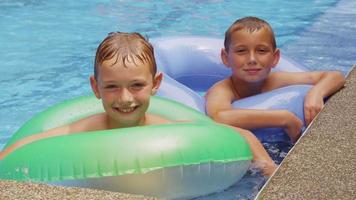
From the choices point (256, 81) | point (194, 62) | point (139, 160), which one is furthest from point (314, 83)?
point (139, 160)

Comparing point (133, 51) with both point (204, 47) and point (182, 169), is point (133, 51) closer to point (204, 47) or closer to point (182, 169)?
point (182, 169)

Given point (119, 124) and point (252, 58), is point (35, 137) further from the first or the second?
point (252, 58)

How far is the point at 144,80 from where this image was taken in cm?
309

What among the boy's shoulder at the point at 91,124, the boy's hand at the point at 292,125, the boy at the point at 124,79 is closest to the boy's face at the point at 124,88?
the boy at the point at 124,79

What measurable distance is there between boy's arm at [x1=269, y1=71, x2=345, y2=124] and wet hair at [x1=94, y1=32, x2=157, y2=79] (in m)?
1.13

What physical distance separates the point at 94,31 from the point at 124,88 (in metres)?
4.92

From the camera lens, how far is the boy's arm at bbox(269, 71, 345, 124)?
12.8 feet

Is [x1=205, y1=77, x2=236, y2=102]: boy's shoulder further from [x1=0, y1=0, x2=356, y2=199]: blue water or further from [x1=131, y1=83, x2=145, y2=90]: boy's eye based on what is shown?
[x1=0, y1=0, x2=356, y2=199]: blue water

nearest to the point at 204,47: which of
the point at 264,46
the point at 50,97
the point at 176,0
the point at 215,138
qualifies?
the point at 264,46

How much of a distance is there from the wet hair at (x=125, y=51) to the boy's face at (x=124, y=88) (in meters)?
0.02

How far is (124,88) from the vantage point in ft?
10.1

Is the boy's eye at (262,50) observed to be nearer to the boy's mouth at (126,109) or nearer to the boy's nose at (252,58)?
the boy's nose at (252,58)

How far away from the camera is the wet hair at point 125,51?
10.1 ft

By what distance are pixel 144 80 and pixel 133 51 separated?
0.45ft
